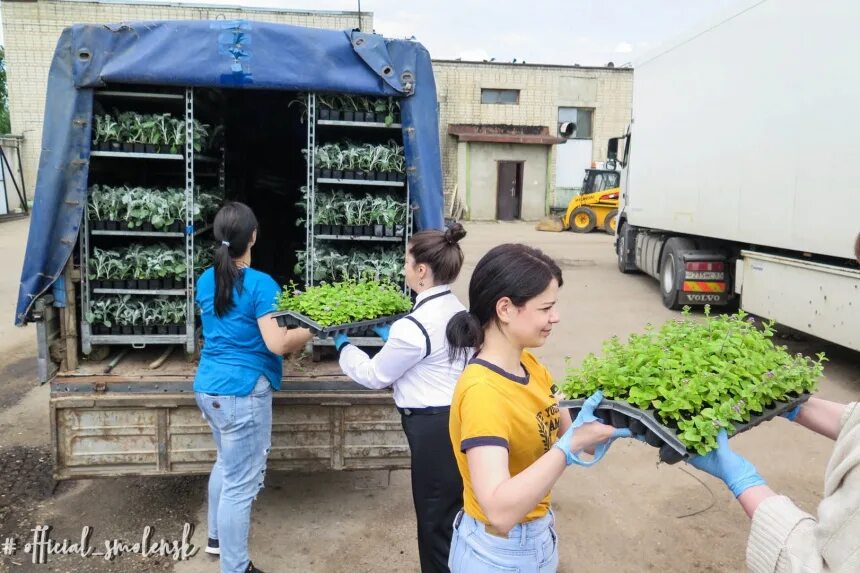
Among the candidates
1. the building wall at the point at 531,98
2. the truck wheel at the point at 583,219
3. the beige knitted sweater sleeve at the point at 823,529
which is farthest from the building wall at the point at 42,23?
the beige knitted sweater sleeve at the point at 823,529

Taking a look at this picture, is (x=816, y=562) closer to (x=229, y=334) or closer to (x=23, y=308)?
(x=229, y=334)

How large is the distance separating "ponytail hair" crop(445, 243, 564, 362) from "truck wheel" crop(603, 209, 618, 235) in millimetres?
23831

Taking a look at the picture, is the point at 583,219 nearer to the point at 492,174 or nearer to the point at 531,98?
the point at 492,174

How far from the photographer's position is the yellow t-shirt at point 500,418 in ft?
6.30

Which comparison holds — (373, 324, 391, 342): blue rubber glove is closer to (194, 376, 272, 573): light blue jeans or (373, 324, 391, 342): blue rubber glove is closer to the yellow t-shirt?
(194, 376, 272, 573): light blue jeans

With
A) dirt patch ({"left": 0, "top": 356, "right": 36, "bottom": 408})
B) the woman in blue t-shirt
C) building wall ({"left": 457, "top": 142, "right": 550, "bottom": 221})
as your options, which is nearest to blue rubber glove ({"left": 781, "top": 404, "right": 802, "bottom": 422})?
the woman in blue t-shirt

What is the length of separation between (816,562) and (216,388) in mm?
2702

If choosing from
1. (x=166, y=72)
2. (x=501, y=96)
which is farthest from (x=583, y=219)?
(x=166, y=72)

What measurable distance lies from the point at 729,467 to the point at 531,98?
29803 mm

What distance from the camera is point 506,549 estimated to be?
2.06 metres

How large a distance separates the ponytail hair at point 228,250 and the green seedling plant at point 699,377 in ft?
6.07

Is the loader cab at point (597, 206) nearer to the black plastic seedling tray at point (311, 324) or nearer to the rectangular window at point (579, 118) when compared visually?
the rectangular window at point (579, 118)

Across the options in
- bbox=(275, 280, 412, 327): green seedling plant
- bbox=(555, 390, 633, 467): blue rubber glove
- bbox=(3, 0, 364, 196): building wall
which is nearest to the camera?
bbox=(555, 390, 633, 467): blue rubber glove

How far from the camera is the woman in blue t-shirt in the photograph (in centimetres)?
343
